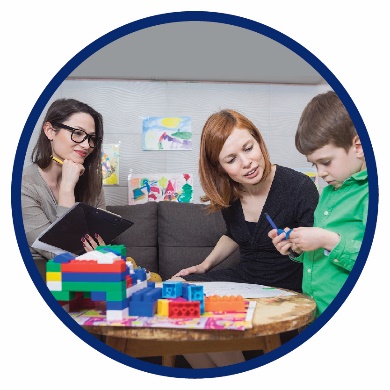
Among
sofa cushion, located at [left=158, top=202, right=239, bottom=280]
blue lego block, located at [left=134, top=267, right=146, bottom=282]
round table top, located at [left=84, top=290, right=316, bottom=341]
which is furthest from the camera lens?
sofa cushion, located at [left=158, top=202, right=239, bottom=280]

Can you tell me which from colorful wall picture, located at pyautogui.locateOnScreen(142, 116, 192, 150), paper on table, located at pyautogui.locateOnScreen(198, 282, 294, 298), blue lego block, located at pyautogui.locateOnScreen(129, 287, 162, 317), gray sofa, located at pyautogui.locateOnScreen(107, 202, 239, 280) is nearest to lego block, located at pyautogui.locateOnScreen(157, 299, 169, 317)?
blue lego block, located at pyautogui.locateOnScreen(129, 287, 162, 317)

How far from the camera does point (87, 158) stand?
1.17 m

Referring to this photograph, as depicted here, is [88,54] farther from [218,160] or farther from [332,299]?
[332,299]

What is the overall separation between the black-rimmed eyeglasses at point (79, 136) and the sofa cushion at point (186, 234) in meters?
0.19

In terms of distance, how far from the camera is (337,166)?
3.52 feet

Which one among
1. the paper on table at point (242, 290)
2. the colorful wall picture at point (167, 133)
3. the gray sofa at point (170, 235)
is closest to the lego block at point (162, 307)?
the paper on table at point (242, 290)

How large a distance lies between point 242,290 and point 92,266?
324 millimetres

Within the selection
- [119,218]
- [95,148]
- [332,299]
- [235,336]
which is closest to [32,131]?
[95,148]

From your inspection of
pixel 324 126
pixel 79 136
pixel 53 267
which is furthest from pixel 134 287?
pixel 324 126

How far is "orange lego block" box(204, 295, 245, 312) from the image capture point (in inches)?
37.4

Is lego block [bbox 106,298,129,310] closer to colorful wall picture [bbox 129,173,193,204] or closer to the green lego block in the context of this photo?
the green lego block

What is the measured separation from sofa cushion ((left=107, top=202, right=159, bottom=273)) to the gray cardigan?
123 millimetres

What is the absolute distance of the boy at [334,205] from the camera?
1.06 meters

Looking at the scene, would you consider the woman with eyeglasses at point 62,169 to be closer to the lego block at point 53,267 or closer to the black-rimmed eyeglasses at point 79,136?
the black-rimmed eyeglasses at point 79,136
